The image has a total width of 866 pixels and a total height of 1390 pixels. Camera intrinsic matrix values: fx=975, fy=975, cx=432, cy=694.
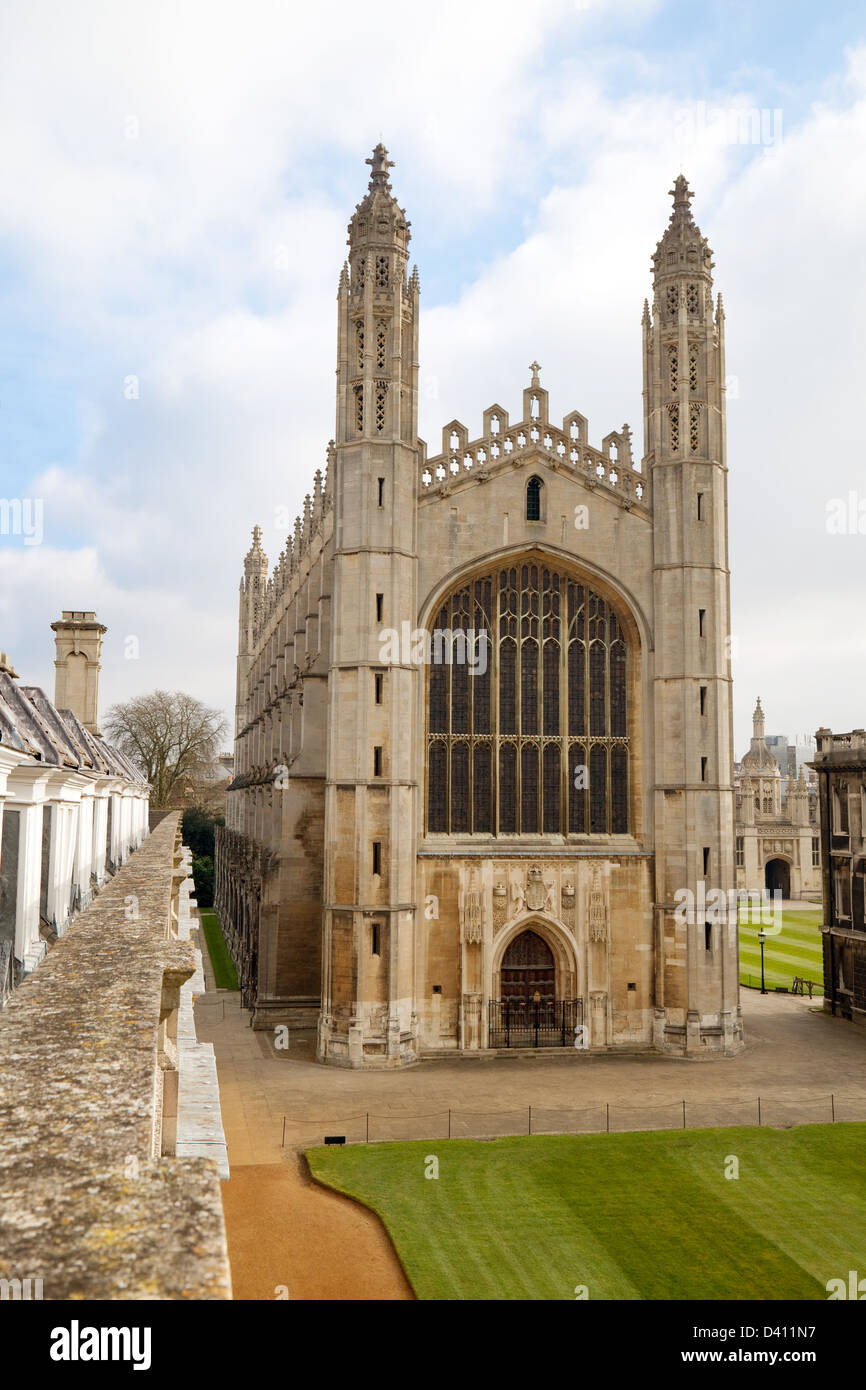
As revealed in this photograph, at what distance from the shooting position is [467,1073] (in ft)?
80.0

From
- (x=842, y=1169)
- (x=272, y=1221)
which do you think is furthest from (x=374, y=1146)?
(x=842, y=1169)

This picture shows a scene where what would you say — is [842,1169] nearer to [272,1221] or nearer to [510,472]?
[272,1221]

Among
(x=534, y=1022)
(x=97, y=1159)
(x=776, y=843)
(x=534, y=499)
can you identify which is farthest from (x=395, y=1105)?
(x=776, y=843)

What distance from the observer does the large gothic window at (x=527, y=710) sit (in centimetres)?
2775

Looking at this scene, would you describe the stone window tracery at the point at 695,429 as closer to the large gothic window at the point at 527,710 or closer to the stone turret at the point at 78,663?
the large gothic window at the point at 527,710

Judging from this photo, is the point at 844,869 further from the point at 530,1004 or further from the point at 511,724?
the point at 511,724

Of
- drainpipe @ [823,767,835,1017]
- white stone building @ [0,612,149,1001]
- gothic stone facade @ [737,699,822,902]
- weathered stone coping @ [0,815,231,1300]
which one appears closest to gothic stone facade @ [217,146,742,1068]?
drainpipe @ [823,767,835,1017]

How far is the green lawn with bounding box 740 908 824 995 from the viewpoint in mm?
38625

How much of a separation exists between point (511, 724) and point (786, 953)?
2384 centimetres

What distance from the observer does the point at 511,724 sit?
28172 millimetres

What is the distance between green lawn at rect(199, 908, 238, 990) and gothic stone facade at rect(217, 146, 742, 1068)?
303 inches
